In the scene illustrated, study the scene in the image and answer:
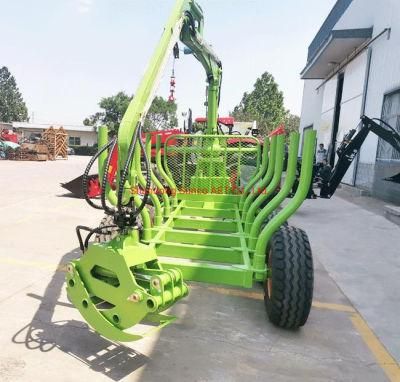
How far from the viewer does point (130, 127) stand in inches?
110

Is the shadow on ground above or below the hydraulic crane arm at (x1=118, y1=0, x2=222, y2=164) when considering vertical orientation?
below

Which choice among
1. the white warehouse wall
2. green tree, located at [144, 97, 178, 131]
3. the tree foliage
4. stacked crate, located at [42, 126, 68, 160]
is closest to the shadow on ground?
the white warehouse wall

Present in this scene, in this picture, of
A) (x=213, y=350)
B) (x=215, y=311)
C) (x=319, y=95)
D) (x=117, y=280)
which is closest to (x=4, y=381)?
(x=117, y=280)

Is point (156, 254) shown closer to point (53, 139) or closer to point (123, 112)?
point (53, 139)

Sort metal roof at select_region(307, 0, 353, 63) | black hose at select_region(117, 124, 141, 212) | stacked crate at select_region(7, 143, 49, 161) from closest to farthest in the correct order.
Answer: black hose at select_region(117, 124, 141, 212) → metal roof at select_region(307, 0, 353, 63) → stacked crate at select_region(7, 143, 49, 161)

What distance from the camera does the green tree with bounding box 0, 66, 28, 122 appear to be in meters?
82.1

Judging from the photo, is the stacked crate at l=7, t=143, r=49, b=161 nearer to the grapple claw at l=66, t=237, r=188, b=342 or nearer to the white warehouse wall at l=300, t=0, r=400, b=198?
the white warehouse wall at l=300, t=0, r=400, b=198

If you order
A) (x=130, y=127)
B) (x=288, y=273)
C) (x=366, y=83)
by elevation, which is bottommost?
(x=288, y=273)

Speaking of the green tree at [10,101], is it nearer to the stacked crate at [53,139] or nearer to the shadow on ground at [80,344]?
the stacked crate at [53,139]

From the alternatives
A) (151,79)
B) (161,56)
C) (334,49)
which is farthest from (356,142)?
(334,49)

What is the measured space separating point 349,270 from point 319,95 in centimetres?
2067

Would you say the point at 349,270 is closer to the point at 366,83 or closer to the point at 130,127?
the point at 130,127

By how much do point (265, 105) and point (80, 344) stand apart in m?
50.2

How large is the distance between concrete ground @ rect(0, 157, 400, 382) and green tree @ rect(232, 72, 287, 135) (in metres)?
44.8
